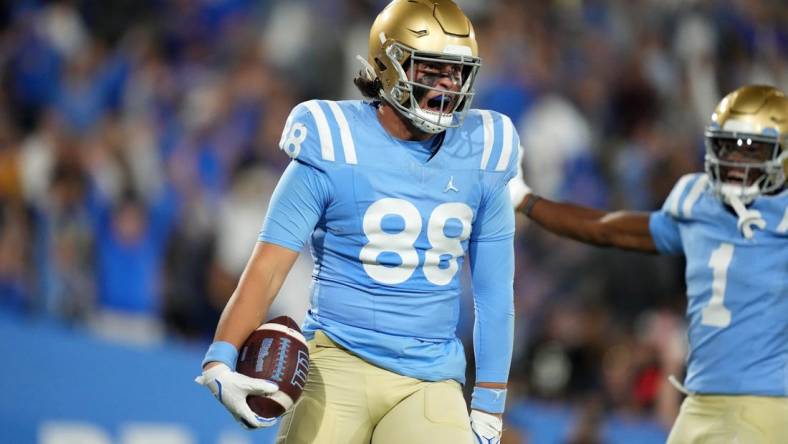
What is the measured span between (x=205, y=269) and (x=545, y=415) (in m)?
1.79

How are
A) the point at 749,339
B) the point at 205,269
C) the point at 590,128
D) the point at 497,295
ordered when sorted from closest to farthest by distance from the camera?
the point at 497,295, the point at 749,339, the point at 205,269, the point at 590,128

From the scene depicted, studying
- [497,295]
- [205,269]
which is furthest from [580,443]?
[497,295]

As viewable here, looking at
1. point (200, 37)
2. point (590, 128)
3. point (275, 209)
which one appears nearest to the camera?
point (275, 209)

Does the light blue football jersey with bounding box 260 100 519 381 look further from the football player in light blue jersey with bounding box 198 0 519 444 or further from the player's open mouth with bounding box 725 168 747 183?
the player's open mouth with bounding box 725 168 747 183

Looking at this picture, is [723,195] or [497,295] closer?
[497,295]

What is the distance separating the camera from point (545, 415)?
20.4ft

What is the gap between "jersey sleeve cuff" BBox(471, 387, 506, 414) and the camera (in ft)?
11.0

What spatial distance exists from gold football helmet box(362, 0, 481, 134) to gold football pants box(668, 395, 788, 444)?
1.24 meters

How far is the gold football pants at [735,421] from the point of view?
3715 mm

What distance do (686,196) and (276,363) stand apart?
160 centimetres

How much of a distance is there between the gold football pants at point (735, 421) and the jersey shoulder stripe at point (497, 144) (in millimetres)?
1011

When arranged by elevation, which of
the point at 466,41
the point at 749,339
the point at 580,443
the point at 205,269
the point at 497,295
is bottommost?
the point at 580,443

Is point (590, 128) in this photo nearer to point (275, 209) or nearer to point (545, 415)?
point (545, 415)

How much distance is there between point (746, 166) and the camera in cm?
389
